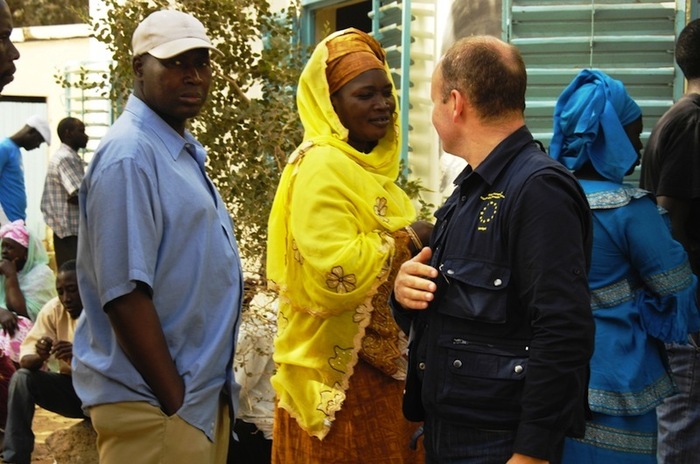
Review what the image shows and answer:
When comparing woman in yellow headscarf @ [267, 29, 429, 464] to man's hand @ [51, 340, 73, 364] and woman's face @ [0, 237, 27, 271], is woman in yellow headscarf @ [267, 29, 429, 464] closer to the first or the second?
man's hand @ [51, 340, 73, 364]

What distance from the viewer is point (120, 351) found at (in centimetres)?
304

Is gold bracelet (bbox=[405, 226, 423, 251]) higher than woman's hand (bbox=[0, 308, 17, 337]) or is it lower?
higher

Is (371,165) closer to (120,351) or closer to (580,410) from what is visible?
(120,351)

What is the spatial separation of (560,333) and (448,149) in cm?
66

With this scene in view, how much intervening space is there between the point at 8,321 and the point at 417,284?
210 inches

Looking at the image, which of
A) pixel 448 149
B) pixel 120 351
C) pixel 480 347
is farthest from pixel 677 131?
pixel 120 351

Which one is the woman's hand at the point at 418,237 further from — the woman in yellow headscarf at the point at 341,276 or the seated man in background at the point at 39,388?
the seated man in background at the point at 39,388

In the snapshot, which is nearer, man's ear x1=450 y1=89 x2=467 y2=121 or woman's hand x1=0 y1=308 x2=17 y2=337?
man's ear x1=450 y1=89 x2=467 y2=121

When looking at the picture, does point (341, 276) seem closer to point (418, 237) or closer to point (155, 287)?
point (418, 237)

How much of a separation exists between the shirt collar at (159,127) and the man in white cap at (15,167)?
23.9 feet

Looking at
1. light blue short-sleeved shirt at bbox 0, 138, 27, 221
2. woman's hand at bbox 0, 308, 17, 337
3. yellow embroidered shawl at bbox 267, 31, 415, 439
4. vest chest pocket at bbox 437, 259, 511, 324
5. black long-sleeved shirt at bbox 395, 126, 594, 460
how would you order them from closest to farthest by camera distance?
black long-sleeved shirt at bbox 395, 126, 594, 460, vest chest pocket at bbox 437, 259, 511, 324, yellow embroidered shawl at bbox 267, 31, 415, 439, woman's hand at bbox 0, 308, 17, 337, light blue short-sleeved shirt at bbox 0, 138, 27, 221

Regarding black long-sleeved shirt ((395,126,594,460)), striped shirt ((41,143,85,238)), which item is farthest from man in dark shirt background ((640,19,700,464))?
striped shirt ((41,143,85,238))

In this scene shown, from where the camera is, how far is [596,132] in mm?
3707

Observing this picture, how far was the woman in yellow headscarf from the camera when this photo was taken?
3986 mm
